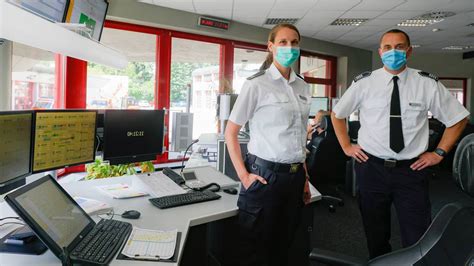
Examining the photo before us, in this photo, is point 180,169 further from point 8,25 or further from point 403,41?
point 403,41

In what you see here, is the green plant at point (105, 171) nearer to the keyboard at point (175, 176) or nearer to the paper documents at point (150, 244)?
the keyboard at point (175, 176)

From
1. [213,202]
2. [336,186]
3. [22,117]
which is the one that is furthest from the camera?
[336,186]

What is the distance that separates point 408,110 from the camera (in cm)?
191

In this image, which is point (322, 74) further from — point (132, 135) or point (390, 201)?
point (132, 135)

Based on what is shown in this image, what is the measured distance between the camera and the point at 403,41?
199 cm

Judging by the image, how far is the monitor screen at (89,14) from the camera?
7.77 ft

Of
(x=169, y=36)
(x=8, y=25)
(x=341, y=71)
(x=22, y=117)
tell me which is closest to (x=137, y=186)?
(x=22, y=117)

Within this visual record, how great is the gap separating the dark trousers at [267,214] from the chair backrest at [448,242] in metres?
0.59

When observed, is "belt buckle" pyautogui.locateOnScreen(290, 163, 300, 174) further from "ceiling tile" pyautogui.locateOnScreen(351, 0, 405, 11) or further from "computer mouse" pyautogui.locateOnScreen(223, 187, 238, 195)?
"ceiling tile" pyautogui.locateOnScreen(351, 0, 405, 11)

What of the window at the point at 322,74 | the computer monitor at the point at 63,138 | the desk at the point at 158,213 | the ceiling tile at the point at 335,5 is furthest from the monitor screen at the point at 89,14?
the window at the point at 322,74

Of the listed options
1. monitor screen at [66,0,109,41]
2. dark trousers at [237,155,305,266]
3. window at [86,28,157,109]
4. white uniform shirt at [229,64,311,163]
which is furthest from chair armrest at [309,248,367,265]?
window at [86,28,157,109]

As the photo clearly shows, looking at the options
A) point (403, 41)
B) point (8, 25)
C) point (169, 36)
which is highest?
point (169, 36)

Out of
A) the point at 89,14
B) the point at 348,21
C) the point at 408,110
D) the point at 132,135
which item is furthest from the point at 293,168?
the point at 348,21

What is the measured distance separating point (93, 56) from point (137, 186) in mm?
729
